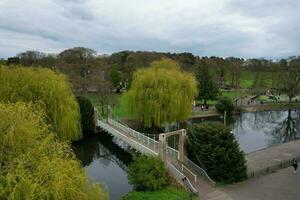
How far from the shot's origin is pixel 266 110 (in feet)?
194

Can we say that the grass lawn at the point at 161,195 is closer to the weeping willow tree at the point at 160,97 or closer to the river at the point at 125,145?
the river at the point at 125,145

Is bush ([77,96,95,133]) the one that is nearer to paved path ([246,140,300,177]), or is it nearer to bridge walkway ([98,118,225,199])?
bridge walkway ([98,118,225,199])

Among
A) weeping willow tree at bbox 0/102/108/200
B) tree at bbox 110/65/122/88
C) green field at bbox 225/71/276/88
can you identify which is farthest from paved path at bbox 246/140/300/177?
green field at bbox 225/71/276/88

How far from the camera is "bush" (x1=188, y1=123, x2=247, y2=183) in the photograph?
21.7m

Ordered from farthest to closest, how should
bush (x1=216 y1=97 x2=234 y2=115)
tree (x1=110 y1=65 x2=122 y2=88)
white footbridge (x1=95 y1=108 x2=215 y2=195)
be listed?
tree (x1=110 y1=65 x2=122 y2=88)
bush (x1=216 y1=97 x2=234 y2=115)
white footbridge (x1=95 y1=108 x2=215 y2=195)

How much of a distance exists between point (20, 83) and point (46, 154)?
16.1 meters

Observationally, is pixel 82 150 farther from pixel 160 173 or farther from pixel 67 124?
pixel 160 173

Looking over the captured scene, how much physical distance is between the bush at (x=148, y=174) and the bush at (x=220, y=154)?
10.6 feet

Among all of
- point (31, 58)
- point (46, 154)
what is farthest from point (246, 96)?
point (46, 154)

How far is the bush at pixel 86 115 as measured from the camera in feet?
124

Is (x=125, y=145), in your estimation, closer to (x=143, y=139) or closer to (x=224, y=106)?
(x=143, y=139)

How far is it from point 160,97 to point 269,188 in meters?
17.8

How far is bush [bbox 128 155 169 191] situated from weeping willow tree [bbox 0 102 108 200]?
277 inches

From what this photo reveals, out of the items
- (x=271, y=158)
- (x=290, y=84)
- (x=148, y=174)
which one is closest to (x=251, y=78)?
(x=290, y=84)
